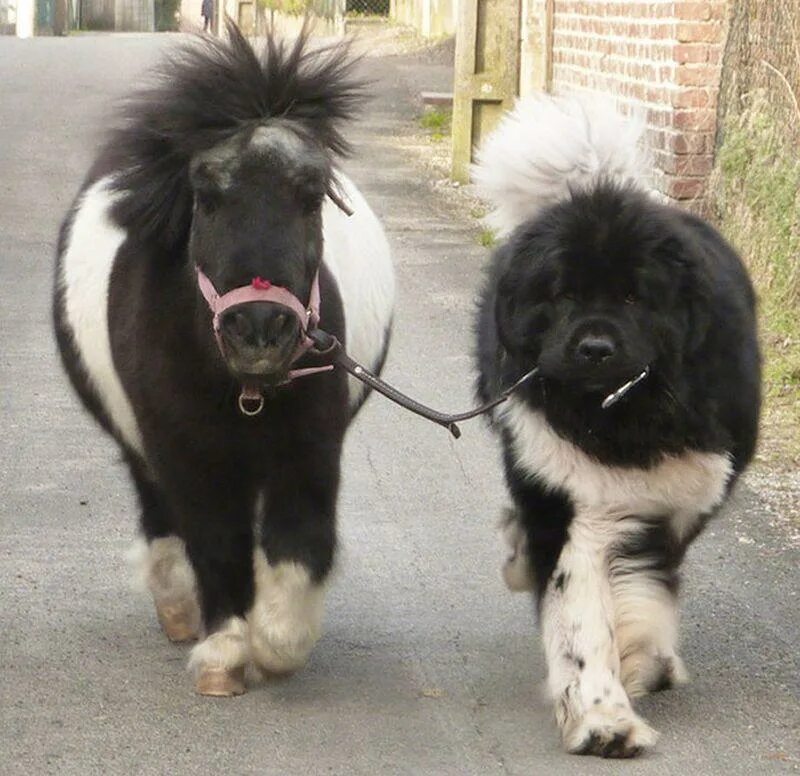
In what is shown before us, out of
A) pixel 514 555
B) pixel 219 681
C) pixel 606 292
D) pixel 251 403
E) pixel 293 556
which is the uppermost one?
pixel 606 292

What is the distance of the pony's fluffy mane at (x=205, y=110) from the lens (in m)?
5.20

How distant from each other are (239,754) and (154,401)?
1.02 meters

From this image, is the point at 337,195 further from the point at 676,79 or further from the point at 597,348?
the point at 676,79

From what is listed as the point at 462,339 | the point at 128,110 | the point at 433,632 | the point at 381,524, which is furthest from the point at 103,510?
the point at 462,339

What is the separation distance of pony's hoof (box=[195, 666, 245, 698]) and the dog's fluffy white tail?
62.9 inches

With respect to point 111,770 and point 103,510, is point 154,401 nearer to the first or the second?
point 111,770

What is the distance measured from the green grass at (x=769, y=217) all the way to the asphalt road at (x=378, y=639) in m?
1.64

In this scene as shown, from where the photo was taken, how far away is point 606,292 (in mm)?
4938

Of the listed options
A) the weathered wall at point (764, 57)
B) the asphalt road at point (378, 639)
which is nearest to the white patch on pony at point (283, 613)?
the asphalt road at point (378, 639)

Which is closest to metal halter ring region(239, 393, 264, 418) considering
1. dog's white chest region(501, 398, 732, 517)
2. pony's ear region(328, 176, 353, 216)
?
pony's ear region(328, 176, 353, 216)

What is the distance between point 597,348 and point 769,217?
6.10 meters

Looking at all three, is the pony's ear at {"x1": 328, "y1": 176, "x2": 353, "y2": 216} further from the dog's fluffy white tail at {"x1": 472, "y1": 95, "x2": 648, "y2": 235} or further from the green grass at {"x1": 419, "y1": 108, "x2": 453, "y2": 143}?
the green grass at {"x1": 419, "y1": 108, "x2": 453, "y2": 143}

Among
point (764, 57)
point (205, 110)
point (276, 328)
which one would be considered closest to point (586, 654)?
point (276, 328)

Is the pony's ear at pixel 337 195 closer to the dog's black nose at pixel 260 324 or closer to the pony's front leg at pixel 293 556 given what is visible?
the dog's black nose at pixel 260 324
